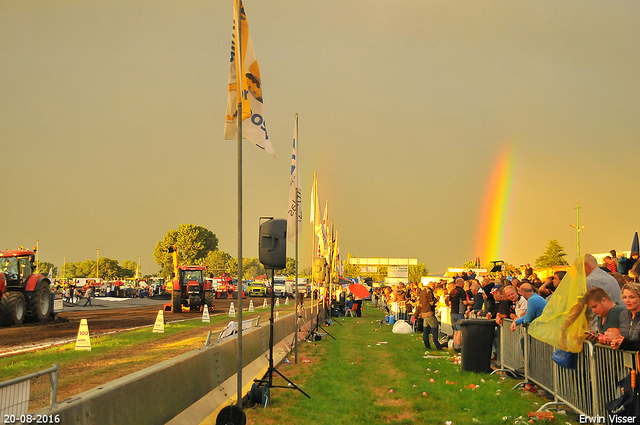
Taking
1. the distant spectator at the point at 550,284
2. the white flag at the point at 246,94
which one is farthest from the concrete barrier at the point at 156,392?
the distant spectator at the point at 550,284

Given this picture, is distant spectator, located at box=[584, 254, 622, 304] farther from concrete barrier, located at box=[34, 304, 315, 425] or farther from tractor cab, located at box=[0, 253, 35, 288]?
tractor cab, located at box=[0, 253, 35, 288]

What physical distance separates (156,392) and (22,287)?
81.0 ft

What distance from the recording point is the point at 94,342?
1994 centimetres

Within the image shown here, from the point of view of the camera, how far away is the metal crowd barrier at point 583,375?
6902mm

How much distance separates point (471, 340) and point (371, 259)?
407ft

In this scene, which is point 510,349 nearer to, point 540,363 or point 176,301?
point 540,363

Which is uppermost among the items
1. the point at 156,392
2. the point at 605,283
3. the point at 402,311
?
the point at 605,283

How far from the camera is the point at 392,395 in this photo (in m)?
10.6

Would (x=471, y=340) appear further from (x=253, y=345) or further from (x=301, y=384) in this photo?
(x=253, y=345)

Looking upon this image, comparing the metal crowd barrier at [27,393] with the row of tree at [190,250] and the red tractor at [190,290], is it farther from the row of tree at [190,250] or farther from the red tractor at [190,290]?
the row of tree at [190,250]

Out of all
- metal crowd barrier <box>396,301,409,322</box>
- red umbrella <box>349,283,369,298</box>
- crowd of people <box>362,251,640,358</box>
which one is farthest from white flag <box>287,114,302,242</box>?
red umbrella <box>349,283,369,298</box>

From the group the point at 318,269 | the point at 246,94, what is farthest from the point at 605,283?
the point at 318,269

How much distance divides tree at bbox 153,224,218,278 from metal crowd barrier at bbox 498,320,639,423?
522ft

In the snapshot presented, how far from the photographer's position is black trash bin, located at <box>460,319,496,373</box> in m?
13.0
